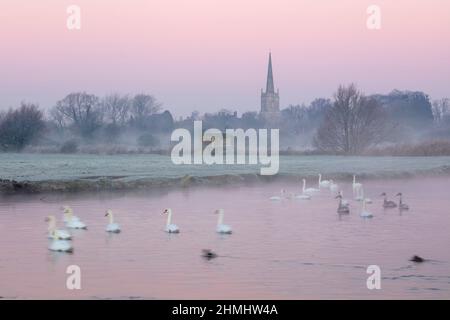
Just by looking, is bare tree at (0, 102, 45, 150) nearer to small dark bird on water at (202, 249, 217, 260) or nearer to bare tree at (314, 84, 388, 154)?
bare tree at (314, 84, 388, 154)

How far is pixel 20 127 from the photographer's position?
71438mm

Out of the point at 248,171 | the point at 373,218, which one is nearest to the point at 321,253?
the point at 373,218

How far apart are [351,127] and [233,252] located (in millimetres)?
50492

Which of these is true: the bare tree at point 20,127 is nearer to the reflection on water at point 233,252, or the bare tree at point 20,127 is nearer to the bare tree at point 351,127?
the bare tree at point 351,127

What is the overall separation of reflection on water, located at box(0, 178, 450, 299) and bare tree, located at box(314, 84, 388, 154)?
38205 mm

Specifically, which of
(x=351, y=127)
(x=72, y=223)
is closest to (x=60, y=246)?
(x=72, y=223)

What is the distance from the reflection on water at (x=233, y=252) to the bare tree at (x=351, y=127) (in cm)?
3821

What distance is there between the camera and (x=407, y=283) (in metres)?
13.0

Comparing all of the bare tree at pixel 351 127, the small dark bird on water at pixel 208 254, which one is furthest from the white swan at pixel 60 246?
the bare tree at pixel 351 127

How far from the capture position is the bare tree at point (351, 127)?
64.8m

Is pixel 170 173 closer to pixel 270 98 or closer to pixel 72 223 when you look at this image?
pixel 72 223

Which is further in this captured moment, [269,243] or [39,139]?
[39,139]
